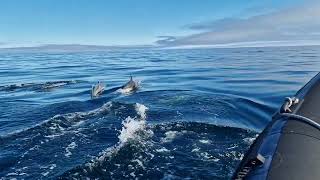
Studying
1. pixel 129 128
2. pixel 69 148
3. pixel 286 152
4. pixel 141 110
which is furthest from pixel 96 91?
pixel 286 152

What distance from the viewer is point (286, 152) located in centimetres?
558

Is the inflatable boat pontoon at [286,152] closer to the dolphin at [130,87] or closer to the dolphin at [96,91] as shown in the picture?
the dolphin at [96,91]

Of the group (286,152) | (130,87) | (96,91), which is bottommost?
(130,87)

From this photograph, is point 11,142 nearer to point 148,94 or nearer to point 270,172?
point 270,172

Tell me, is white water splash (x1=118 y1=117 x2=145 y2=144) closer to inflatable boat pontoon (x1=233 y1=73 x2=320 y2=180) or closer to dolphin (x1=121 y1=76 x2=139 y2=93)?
inflatable boat pontoon (x1=233 y1=73 x2=320 y2=180)

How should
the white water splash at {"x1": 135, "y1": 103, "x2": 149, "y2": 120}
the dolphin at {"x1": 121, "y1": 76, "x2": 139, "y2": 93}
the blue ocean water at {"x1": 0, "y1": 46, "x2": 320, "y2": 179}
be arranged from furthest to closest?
1. the dolphin at {"x1": 121, "y1": 76, "x2": 139, "y2": 93}
2. the white water splash at {"x1": 135, "y1": 103, "x2": 149, "y2": 120}
3. the blue ocean water at {"x1": 0, "y1": 46, "x2": 320, "y2": 179}

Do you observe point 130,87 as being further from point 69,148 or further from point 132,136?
point 69,148

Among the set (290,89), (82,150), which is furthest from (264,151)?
(290,89)

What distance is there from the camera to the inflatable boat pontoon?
4.99m

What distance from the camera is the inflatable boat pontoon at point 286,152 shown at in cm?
499

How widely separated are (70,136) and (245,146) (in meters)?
5.22

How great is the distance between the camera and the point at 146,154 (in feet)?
33.7

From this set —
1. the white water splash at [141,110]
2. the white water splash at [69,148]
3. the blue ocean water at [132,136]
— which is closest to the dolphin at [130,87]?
the blue ocean water at [132,136]

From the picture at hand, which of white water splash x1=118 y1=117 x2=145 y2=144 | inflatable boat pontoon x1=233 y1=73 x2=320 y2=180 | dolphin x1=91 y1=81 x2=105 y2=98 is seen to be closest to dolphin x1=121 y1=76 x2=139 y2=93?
dolphin x1=91 y1=81 x2=105 y2=98
